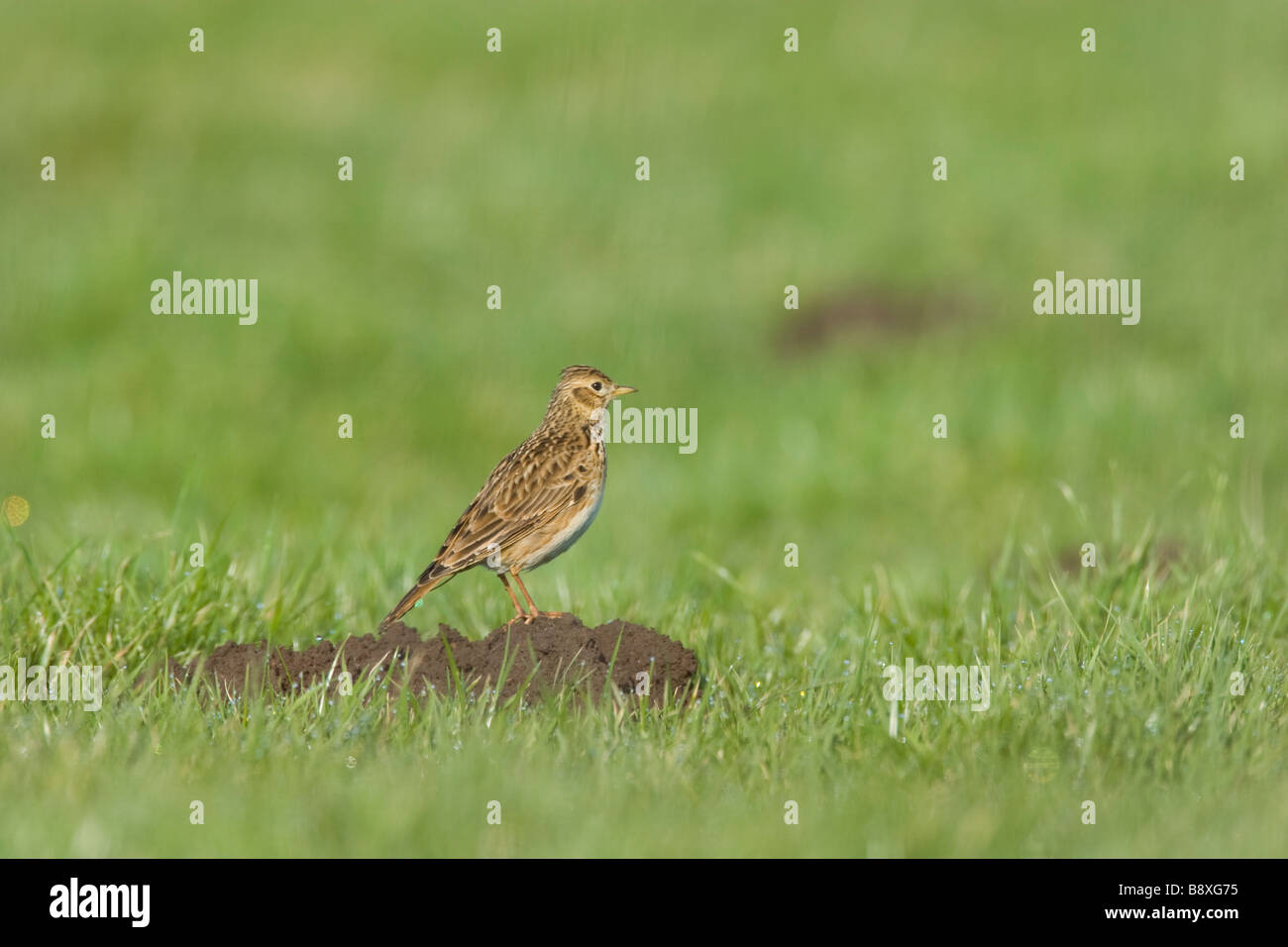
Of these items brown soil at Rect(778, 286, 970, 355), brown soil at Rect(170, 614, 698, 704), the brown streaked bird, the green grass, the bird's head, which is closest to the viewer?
the green grass

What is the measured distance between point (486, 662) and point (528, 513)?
65 cm

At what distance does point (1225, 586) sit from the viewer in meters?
7.92

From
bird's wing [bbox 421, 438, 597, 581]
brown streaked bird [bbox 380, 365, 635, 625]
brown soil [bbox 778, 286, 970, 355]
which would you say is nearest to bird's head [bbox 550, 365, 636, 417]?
brown streaked bird [bbox 380, 365, 635, 625]

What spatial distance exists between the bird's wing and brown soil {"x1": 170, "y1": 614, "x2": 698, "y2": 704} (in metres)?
0.35

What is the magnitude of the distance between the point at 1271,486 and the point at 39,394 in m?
9.87

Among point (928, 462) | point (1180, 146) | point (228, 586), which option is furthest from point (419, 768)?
point (1180, 146)

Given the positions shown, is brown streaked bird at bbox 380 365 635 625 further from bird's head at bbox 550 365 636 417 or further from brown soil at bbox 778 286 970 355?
brown soil at bbox 778 286 970 355

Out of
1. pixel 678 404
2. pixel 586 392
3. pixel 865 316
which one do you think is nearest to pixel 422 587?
pixel 586 392

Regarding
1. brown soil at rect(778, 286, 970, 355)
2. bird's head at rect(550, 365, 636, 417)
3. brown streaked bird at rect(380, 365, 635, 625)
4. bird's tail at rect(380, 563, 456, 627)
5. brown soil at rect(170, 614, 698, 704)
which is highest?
brown soil at rect(778, 286, 970, 355)

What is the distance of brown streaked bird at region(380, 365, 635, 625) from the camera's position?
6.98 m

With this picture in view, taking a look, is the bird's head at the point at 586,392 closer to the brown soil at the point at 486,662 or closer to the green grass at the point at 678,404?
the brown soil at the point at 486,662

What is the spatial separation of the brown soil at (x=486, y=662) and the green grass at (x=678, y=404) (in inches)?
11.0

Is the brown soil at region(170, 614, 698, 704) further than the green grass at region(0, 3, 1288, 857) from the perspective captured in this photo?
A: Yes

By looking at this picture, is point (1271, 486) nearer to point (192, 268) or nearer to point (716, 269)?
point (716, 269)
